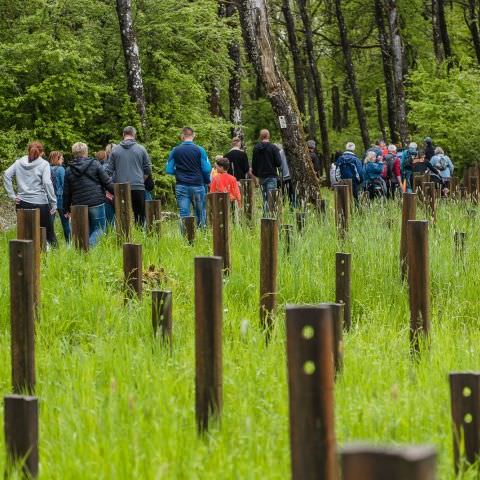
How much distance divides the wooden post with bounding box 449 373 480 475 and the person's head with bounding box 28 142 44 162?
366 inches

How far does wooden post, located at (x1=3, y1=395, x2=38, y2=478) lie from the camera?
11.7 feet

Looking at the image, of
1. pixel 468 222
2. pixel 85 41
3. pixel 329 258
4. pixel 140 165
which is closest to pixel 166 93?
pixel 85 41

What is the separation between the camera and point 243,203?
1383 centimetres

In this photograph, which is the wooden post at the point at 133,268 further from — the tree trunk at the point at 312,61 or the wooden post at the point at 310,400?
the tree trunk at the point at 312,61

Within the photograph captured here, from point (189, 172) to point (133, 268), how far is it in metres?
7.21

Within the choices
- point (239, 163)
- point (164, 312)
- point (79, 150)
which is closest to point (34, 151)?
point (79, 150)

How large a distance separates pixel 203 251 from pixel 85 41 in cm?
1330

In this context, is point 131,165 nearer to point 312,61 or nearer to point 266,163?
point 266,163

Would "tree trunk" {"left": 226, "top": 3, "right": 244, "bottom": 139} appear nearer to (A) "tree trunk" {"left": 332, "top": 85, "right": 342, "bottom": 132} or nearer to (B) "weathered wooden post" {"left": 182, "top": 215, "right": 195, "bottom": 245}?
(B) "weathered wooden post" {"left": 182, "top": 215, "right": 195, "bottom": 245}

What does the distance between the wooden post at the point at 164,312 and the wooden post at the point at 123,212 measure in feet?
15.8

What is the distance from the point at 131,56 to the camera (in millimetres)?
20797

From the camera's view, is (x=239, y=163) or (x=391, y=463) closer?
(x=391, y=463)

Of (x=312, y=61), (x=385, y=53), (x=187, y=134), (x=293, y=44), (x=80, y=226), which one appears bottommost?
(x=80, y=226)

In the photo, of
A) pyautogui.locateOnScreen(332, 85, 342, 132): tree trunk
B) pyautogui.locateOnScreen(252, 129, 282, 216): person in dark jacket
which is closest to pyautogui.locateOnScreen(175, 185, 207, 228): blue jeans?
pyautogui.locateOnScreen(252, 129, 282, 216): person in dark jacket
